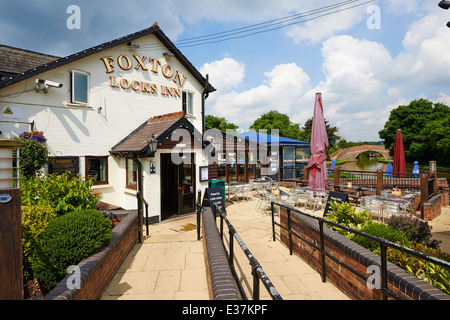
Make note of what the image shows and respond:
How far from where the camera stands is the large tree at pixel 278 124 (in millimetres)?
52125

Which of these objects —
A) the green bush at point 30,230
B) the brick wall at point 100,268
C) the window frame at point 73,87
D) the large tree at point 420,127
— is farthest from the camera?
the large tree at point 420,127

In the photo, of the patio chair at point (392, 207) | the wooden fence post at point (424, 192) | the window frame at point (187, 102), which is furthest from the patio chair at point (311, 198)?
the window frame at point (187, 102)

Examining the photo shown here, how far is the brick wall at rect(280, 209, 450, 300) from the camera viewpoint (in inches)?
98.6

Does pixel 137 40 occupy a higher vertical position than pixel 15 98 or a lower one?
higher

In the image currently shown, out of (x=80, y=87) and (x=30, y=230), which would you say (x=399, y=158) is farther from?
(x=30, y=230)

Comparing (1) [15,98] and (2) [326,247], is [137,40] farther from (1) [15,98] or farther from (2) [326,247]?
(2) [326,247]

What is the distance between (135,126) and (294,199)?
272 inches

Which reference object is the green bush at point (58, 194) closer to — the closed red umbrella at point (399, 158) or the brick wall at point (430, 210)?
the brick wall at point (430, 210)

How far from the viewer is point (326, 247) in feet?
13.3

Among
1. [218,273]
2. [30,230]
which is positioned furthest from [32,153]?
[218,273]

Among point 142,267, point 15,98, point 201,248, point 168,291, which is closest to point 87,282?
point 168,291

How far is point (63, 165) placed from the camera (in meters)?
7.96

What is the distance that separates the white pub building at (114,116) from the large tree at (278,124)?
144ft
